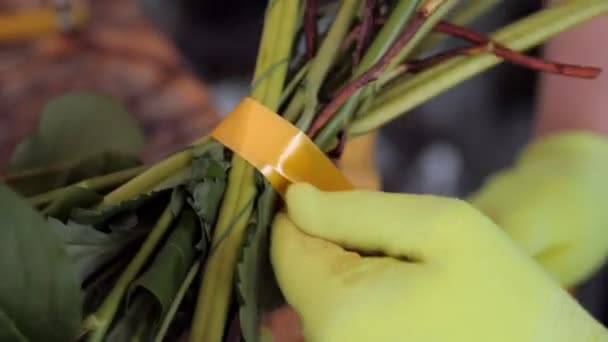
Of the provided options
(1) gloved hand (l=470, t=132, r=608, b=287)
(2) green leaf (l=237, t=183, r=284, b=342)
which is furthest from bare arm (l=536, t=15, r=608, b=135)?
(2) green leaf (l=237, t=183, r=284, b=342)

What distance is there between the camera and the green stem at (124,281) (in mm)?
288

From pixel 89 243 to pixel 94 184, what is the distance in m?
0.04

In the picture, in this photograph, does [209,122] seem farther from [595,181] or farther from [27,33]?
[595,181]

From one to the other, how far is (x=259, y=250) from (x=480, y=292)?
9cm

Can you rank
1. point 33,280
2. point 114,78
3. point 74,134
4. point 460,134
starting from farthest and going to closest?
1. point 460,134
2. point 114,78
3. point 74,134
4. point 33,280

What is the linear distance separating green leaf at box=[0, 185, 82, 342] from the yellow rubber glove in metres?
0.09

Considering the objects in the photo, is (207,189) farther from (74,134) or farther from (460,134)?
(460,134)

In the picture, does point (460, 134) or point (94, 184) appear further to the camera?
point (460, 134)

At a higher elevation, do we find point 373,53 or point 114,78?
point 373,53

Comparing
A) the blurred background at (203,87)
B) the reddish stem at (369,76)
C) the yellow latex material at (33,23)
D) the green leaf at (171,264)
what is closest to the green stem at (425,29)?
the reddish stem at (369,76)

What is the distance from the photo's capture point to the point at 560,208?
0.42 metres

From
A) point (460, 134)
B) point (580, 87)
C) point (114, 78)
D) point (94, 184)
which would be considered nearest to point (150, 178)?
point (94, 184)

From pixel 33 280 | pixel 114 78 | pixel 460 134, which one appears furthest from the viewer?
pixel 460 134

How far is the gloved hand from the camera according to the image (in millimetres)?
412
